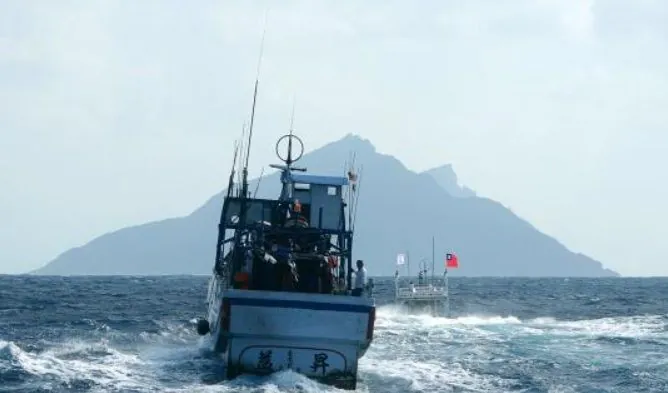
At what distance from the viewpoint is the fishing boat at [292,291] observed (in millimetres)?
27641

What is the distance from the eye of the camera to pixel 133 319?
52750 mm

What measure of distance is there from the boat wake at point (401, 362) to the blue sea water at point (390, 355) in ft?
0.12

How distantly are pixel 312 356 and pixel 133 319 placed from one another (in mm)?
26640

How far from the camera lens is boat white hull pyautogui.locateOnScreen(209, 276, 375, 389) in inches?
1085

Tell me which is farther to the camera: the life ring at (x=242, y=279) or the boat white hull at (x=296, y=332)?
the life ring at (x=242, y=279)

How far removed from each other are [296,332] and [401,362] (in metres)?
9.09

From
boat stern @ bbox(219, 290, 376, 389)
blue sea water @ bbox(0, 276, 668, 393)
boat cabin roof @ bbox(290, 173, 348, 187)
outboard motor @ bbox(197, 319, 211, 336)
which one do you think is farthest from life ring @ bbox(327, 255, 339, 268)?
outboard motor @ bbox(197, 319, 211, 336)

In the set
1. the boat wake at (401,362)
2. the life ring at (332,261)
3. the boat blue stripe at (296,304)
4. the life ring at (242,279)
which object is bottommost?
the boat wake at (401,362)

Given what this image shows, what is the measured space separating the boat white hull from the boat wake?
559 mm

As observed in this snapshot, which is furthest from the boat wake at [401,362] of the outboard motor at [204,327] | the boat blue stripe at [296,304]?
the boat blue stripe at [296,304]

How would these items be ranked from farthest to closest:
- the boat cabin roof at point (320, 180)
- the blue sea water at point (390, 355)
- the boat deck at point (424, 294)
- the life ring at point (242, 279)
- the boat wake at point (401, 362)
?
the boat deck at point (424, 294) → the boat cabin roof at point (320, 180) → the life ring at point (242, 279) → the blue sea water at point (390, 355) → the boat wake at point (401, 362)

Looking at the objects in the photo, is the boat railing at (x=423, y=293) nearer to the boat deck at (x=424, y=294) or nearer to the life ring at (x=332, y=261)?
the boat deck at (x=424, y=294)

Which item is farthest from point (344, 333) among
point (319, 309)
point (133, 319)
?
point (133, 319)

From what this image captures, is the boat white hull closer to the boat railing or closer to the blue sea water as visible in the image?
the blue sea water
